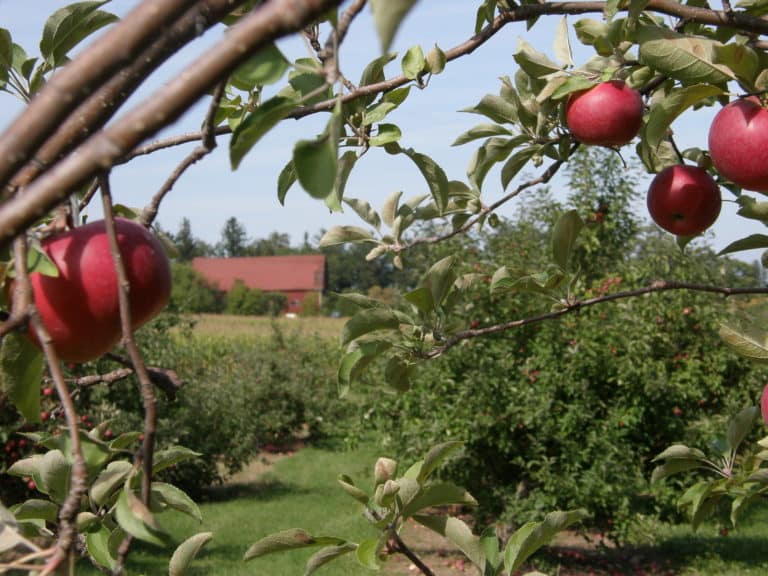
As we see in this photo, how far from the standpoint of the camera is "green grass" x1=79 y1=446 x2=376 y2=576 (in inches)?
245

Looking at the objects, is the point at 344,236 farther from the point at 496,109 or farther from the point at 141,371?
the point at 141,371

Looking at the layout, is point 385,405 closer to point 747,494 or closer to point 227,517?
point 227,517

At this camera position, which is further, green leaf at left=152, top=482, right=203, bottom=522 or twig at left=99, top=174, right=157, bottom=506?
green leaf at left=152, top=482, right=203, bottom=522

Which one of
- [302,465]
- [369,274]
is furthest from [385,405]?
[369,274]

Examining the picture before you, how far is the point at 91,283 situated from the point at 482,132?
1023mm

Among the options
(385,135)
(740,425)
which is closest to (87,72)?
(385,135)

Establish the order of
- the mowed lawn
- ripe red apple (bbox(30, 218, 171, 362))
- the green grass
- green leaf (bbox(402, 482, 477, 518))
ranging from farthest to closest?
the mowed lawn
the green grass
green leaf (bbox(402, 482, 477, 518))
ripe red apple (bbox(30, 218, 171, 362))

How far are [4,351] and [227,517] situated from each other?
7591 millimetres

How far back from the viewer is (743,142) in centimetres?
107

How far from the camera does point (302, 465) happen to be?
11.1 m

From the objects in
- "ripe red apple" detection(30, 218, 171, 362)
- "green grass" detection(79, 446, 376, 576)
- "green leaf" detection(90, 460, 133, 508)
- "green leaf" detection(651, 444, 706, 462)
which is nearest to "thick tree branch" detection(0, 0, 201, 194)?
"ripe red apple" detection(30, 218, 171, 362)

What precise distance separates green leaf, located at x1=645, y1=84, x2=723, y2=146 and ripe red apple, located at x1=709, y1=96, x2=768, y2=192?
0.16 ft

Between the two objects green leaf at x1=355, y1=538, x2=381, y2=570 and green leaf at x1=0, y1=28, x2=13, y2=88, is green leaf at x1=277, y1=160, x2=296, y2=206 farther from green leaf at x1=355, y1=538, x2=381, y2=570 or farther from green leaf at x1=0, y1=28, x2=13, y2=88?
green leaf at x1=355, y1=538, x2=381, y2=570

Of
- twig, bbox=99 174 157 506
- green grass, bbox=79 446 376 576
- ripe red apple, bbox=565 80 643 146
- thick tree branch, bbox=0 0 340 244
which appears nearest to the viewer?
thick tree branch, bbox=0 0 340 244
